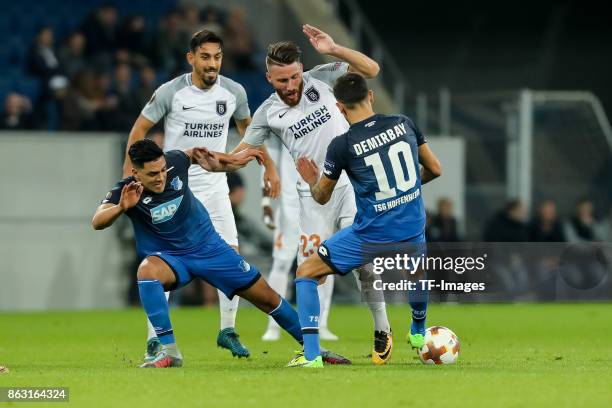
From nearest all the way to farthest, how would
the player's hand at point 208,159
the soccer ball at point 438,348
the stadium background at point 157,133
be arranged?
1. the soccer ball at point 438,348
2. the player's hand at point 208,159
3. the stadium background at point 157,133

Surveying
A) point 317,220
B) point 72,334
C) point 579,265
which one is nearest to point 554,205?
point 579,265

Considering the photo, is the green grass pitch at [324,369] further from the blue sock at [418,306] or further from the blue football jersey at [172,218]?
the blue football jersey at [172,218]

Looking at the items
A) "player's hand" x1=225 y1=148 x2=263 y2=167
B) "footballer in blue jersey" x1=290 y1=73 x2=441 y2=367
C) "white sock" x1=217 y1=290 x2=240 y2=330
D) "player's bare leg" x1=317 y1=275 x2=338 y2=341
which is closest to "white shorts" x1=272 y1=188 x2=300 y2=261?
"player's bare leg" x1=317 y1=275 x2=338 y2=341

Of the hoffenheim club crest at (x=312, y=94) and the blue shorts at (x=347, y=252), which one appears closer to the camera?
the blue shorts at (x=347, y=252)

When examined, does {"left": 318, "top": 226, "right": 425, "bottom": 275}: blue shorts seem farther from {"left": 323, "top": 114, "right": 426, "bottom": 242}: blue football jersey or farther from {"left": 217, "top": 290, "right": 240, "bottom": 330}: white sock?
{"left": 217, "top": 290, "right": 240, "bottom": 330}: white sock

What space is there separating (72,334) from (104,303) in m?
5.10

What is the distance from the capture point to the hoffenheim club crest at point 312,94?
1012cm

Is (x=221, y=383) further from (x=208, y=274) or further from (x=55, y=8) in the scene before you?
(x=55, y=8)

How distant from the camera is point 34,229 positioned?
18562 millimetres

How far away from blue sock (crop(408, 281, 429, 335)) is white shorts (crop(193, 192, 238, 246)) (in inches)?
70.0

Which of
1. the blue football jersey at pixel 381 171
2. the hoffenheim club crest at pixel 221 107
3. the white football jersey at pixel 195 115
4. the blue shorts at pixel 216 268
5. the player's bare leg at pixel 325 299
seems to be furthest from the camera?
the player's bare leg at pixel 325 299

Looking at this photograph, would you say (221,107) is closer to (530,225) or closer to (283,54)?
(283,54)

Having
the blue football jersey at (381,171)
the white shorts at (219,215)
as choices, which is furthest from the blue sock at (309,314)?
the white shorts at (219,215)

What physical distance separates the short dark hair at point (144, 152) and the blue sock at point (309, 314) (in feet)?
4.06
